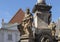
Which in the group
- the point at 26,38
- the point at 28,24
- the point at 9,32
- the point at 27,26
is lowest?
the point at 9,32

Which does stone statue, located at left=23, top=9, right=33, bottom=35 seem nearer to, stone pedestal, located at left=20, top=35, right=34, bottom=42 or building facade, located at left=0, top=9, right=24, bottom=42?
stone pedestal, located at left=20, top=35, right=34, bottom=42

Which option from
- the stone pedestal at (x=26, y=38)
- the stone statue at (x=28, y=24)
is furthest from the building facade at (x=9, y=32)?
the stone pedestal at (x=26, y=38)

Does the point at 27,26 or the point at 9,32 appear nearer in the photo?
the point at 27,26

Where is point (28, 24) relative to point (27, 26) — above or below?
above

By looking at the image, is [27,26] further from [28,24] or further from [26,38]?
[26,38]

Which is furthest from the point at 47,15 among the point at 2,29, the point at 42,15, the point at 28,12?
the point at 2,29

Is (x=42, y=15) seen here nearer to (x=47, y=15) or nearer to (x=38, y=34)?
(x=47, y=15)

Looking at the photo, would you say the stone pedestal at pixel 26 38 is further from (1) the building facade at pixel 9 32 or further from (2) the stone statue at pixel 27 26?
A: (1) the building facade at pixel 9 32

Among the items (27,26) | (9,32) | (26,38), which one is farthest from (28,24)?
(9,32)

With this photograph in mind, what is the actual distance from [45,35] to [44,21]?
1.29 meters

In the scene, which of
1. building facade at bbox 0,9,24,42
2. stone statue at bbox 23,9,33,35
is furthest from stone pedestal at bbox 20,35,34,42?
building facade at bbox 0,9,24,42

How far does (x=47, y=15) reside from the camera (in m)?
17.0

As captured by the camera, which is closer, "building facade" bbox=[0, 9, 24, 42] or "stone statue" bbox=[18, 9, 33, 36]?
"stone statue" bbox=[18, 9, 33, 36]

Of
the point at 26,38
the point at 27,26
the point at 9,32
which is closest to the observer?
the point at 26,38
